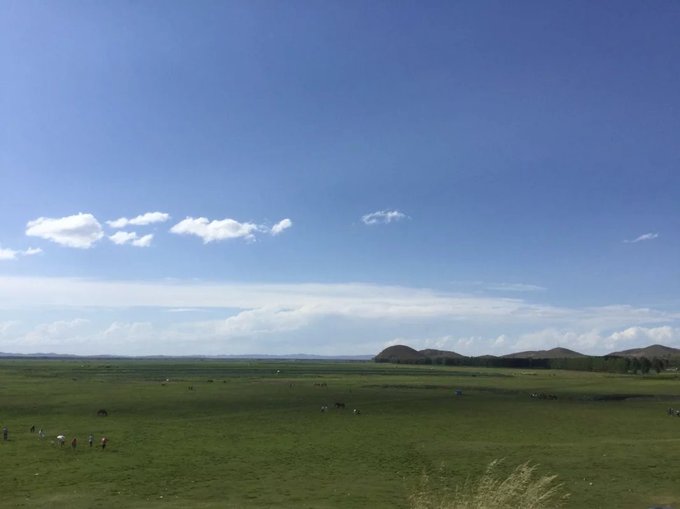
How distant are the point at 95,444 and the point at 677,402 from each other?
74744mm

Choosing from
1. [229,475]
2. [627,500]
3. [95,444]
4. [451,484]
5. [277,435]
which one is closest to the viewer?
[627,500]

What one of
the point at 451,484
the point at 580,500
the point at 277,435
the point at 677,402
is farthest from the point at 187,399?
the point at 677,402

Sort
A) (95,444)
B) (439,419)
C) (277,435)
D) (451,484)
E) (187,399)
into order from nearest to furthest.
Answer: (451,484), (95,444), (277,435), (439,419), (187,399)

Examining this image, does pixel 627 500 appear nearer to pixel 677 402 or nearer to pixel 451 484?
pixel 451 484

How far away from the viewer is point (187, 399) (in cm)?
7562

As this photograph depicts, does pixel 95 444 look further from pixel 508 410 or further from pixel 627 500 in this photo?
pixel 508 410

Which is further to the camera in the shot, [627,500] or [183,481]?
[183,481]

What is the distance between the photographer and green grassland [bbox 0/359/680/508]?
94.7ft

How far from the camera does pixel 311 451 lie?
40.2 meters

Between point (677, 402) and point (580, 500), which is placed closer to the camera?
point (580, 500)

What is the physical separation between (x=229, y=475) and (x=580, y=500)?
1881cm

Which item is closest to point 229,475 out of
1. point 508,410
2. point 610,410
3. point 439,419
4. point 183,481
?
point 183,481

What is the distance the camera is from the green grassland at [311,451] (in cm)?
2886

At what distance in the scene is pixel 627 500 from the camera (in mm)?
27469
